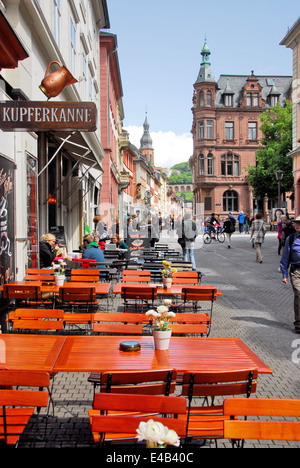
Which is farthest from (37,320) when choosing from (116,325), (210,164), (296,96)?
(210,164)

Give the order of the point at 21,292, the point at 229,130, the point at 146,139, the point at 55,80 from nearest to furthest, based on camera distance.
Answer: the point at 21,292
the point at 55,80
the point at 229,130
the point at 146,139

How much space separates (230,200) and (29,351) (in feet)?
207

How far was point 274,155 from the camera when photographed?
46906 mm

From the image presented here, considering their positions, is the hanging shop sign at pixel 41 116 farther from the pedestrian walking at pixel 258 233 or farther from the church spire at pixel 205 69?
the church spire at pixel 205 69

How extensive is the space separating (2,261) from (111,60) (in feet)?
97.9

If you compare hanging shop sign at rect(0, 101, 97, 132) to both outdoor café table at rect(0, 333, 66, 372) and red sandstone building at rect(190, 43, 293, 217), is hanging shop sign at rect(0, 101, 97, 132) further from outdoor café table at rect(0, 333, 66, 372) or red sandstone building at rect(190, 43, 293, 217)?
red sandstone building at rect(190, 43, 293, 217)

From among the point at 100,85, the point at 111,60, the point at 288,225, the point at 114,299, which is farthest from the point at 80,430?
the point at 111,60

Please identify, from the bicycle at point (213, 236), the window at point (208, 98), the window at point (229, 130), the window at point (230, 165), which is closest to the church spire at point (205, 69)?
the window at point (208, 98)

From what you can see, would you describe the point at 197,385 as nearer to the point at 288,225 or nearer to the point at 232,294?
the point at 232,294

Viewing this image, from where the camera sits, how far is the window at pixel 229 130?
66.3 meters

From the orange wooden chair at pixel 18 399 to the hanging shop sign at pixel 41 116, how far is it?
4520mm

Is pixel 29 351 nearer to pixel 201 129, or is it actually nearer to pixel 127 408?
pixel 127 408

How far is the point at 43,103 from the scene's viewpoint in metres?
7.25

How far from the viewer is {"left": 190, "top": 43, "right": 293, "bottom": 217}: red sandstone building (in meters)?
65.5
